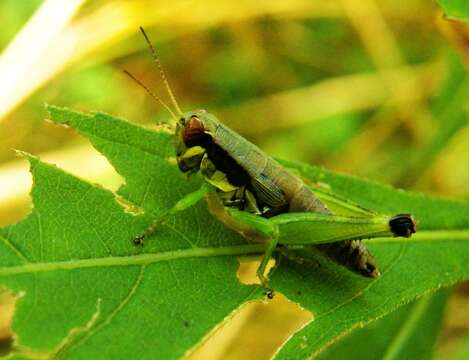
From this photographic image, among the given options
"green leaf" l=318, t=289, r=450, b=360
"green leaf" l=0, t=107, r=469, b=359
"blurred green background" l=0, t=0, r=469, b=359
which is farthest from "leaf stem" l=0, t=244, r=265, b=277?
"blurred green background" l=0, t=0, r=469, b=359

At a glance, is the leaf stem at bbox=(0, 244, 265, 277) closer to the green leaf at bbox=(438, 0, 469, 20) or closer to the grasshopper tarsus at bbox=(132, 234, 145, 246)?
the grasshopper tarsus at bbox=(132, 234, 145, 246)

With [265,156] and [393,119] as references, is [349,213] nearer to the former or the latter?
[265,156]

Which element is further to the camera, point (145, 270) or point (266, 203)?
point (266, 203)

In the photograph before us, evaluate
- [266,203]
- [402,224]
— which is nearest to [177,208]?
[266,203]

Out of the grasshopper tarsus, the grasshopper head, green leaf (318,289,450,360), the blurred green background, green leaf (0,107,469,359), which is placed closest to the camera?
green leaf (0,107,469,359)

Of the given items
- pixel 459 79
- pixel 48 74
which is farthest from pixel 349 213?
pixel 48 74

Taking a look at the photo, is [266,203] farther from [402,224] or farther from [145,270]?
[145,270]
